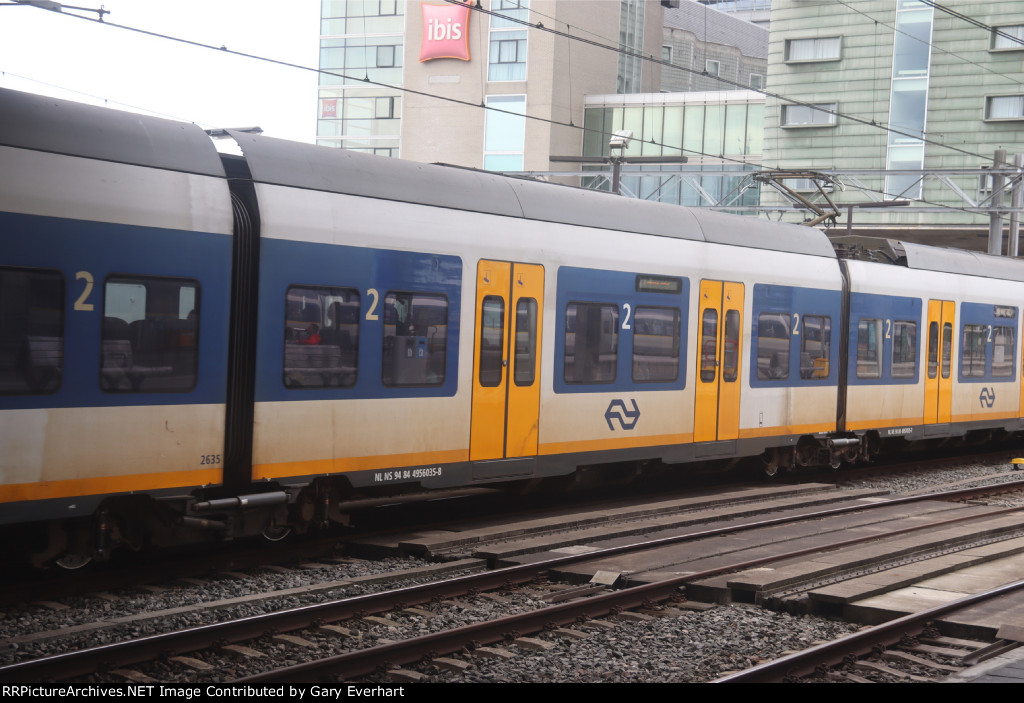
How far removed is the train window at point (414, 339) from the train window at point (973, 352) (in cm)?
1186

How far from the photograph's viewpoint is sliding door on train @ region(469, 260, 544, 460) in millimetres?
10898

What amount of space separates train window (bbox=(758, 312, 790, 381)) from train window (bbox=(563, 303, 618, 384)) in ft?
10.1

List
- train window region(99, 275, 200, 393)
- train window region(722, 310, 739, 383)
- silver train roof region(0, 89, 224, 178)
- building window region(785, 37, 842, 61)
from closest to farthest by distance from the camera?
silver train roof region(0, 89, 224, 178), train window region(99, 275, 200, 393), train window region(722, 310, 739, 383), building window region(785, 37, 842, 61)

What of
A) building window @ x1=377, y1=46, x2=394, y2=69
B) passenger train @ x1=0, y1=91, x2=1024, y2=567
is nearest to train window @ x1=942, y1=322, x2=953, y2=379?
passenger train @ x1=0, y1=91, x2=1024, y2=567

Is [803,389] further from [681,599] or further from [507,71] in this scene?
[507,71]

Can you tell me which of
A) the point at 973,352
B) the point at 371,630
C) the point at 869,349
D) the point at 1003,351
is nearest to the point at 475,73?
the point at 1003,351

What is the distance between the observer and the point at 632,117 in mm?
53125

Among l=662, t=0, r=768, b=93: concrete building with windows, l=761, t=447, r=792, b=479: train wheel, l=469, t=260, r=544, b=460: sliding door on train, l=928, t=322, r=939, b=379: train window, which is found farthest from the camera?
l=662, t=0, r=768, b=93: concrete building with windows

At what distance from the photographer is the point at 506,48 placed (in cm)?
5553

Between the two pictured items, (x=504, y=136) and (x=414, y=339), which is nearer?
(x=414, y=339)

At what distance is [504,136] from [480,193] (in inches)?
1783

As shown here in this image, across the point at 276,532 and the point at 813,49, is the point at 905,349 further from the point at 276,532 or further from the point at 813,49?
the point at 813,49

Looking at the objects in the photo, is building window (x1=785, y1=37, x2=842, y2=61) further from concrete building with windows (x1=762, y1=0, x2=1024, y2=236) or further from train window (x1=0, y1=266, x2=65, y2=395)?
train window (x1=0, y1=266, x2=65, y2=395)

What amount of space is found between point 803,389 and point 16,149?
1095 cm
